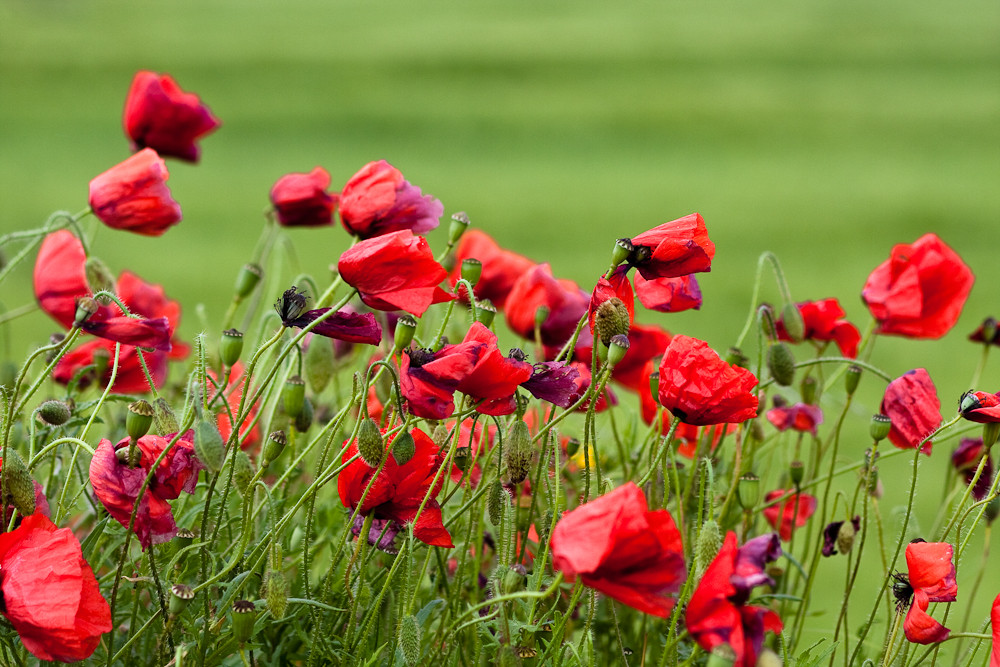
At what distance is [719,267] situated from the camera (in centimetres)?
311

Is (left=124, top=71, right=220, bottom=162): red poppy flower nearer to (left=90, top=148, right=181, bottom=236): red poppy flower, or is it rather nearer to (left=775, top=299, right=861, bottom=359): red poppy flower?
(left=90, top=148, right=181, bottom=236): red poppy flower

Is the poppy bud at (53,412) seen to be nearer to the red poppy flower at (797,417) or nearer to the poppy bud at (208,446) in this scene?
the poppy bud at (208,446)

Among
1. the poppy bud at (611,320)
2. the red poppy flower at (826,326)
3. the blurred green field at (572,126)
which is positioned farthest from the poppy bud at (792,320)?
the blurred green field at (572,126)

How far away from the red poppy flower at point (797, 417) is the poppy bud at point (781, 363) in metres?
0.07

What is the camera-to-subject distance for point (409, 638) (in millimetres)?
501

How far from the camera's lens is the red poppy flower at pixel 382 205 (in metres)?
0.61

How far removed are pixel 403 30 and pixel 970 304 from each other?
4151 mm

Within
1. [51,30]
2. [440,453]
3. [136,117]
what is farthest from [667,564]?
[51,30]

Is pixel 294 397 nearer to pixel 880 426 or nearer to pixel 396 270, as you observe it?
pixel 396 270

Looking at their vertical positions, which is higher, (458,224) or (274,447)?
(458,224)

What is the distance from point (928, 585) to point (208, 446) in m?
0.31

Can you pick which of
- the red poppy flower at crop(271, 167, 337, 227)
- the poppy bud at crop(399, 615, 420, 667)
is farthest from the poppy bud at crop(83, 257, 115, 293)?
the poppy bud at crop(399, 615, 420, 667)

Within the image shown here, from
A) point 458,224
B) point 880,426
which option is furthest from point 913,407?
point 458,224

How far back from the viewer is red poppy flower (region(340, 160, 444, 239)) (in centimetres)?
61
